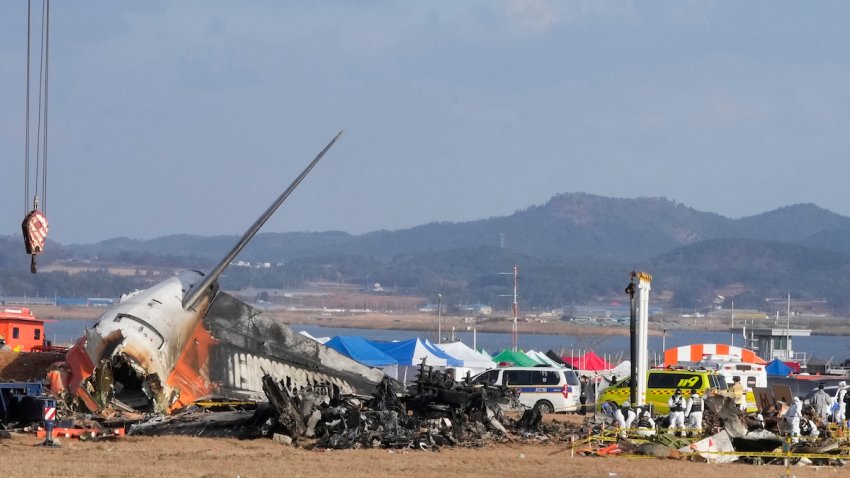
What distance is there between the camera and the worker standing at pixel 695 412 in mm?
27125

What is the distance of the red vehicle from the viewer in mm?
36281

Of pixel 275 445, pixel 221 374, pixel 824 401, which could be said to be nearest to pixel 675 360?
pixel 824 401

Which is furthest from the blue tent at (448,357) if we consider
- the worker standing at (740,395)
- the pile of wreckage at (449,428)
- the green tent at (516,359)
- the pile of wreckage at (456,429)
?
the pile of wreckage at (456,429)

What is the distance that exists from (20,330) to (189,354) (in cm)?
976

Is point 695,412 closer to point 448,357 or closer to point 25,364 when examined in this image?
point 25,364

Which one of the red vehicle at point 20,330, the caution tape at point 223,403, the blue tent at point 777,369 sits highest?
the red vehicle at point 20,330

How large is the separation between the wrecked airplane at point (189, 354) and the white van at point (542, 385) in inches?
239

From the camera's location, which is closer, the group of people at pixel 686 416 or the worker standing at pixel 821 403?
the group of people at pixel 686 416

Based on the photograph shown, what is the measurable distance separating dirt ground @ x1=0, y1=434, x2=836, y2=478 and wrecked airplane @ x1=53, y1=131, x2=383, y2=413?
6.35 feet

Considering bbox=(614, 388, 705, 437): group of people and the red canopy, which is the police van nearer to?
bbox=(614, 388, 705, 437): group of people

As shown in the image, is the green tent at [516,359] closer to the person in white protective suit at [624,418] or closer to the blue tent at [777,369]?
the blue tent at [777,369]

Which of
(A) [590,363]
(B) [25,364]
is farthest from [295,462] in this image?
(A) [590,363]

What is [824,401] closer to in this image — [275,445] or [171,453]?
[275,445]

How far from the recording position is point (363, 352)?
5150cm
